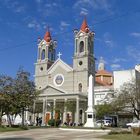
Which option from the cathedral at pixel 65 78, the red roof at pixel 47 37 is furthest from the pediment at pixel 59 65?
the red roof at pixel 47 37

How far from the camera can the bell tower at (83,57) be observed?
3268 inches

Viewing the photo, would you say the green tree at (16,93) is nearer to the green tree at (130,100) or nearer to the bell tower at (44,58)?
the green tree at (130,100)

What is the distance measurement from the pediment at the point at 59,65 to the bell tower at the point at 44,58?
2210mm

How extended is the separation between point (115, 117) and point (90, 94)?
→ 1008 inches

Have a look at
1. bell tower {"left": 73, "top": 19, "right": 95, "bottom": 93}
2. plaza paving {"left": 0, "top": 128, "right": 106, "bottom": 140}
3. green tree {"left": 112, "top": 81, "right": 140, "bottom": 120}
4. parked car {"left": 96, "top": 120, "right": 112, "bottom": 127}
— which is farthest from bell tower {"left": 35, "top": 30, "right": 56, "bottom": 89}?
plaza paving {"left": 0, "top": 128, "right": 106, "bottom": 140}

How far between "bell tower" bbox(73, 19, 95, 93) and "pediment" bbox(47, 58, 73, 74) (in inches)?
71.5

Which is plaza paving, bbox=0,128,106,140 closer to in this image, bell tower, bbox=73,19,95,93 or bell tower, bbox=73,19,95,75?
bell tower, bbox=73,19,95,93

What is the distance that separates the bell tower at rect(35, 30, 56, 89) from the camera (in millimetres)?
90312

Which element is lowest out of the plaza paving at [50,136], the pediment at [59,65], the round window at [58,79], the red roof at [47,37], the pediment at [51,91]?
the plaza paving at [50,136]

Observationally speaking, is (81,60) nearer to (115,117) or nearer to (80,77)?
(80,77)

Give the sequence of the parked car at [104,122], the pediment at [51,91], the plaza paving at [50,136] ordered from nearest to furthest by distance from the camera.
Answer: the plaza paving at [50,136] < the parked car at [104,122] < the pediment at [51,91]

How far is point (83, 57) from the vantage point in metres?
85.1

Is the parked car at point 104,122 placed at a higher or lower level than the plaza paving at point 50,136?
higher

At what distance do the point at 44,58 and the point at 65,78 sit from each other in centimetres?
1126
